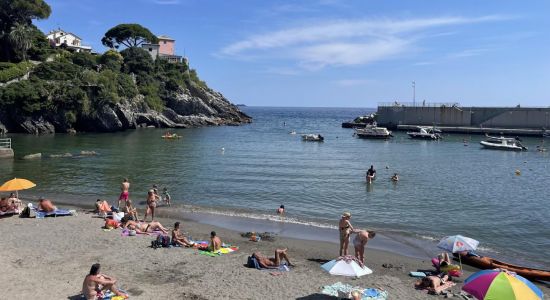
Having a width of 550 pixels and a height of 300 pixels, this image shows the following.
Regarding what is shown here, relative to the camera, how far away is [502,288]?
1081 centimetres

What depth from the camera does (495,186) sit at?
37000 mm

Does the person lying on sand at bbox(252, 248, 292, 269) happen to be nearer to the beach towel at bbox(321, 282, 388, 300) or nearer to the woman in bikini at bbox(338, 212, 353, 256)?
the woman in bikini at bbox(338, 212, 353, 256)

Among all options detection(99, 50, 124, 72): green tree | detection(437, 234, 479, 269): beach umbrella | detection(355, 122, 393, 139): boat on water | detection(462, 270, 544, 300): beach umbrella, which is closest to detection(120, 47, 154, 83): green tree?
detection(99, 50, 124, 72): green tree

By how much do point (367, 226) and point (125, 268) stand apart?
13047 millimetres

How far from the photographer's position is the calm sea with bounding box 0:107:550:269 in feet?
79.7

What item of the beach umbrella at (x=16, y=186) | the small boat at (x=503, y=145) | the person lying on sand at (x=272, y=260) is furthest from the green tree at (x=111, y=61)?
the person lying on sand at (x=272, y=260)

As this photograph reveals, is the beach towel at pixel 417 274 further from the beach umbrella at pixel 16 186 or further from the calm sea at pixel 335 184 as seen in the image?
the beach umbrella at pixel 16 186

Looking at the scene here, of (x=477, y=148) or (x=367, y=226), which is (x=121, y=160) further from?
(x=477, y=148)

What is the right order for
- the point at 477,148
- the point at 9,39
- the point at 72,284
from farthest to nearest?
the point at 9,39 → the point at 477,148 → the point at 72,284

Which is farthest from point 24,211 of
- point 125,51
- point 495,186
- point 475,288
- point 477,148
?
point 125,51

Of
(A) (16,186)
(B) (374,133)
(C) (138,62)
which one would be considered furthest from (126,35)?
(A) (16,186)

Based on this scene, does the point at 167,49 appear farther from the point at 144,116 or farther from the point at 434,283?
the point at 434,283

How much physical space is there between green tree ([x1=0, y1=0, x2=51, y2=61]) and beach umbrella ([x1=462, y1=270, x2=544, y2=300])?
93826mm

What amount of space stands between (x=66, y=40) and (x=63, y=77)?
143 ft
